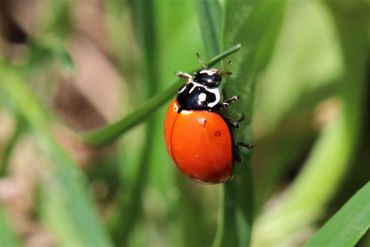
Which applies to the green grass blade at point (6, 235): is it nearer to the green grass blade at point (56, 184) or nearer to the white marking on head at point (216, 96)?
the green grass blade at point (56, 184)

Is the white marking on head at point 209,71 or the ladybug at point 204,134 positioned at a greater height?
the white marking on head at point 209,71

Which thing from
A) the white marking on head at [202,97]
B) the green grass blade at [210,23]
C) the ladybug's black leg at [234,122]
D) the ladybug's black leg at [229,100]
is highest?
the green grass blade at [210,23]

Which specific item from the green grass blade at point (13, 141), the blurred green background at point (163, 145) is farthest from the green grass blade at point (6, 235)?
the green grass blade at point (13, 141)

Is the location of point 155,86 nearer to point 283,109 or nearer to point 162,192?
point 162,192

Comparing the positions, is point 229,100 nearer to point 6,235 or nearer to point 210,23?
point 210,23

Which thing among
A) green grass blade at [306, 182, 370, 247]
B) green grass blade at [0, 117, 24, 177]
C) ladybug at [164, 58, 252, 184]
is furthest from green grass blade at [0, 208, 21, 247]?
green grass blade at [306, 182, 370, 247]

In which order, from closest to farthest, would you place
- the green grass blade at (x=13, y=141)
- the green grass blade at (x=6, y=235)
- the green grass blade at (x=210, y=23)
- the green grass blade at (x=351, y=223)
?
the green grass blade at (x=351, y=223) → the green grass blade at (x=210, y=23) → the green grass blade at (x=6, y=235) → the green grass blade at (x=13, y=141)
